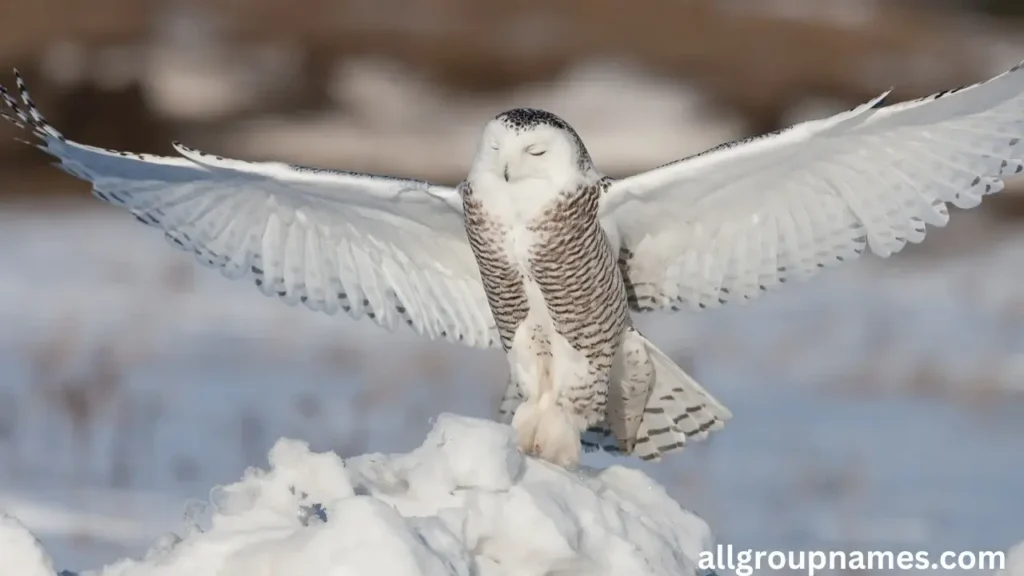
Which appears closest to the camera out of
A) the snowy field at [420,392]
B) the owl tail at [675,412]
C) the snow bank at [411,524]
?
the snow bank at [411,524]

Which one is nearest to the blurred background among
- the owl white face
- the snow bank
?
the snow bank

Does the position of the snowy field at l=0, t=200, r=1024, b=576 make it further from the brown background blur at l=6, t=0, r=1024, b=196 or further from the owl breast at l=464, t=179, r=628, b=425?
the brown background blur at l=6, t=0, r=1024, b=196

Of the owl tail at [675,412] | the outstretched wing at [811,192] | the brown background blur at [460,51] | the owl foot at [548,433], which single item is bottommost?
the owl foot at [548,433]

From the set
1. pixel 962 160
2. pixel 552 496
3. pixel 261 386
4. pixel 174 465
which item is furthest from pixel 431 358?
pixel 552 496

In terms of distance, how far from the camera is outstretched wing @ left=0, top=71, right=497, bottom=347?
14.8 feet

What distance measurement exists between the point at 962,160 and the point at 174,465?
3.17m

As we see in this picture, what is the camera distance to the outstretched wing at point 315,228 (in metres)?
4.52

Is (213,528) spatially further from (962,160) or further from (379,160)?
(379,160)

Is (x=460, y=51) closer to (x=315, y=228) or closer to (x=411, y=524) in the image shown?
(x=315, y=228)

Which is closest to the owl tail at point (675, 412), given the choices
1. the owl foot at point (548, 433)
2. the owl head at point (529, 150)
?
the owl foot at point (548, 433)

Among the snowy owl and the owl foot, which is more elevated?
the snowy owl

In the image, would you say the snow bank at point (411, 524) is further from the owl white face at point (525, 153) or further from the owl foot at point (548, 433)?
the owl white face at point (525, 153)

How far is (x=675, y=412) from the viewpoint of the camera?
4.79 m

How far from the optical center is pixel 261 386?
7023 millimetres
